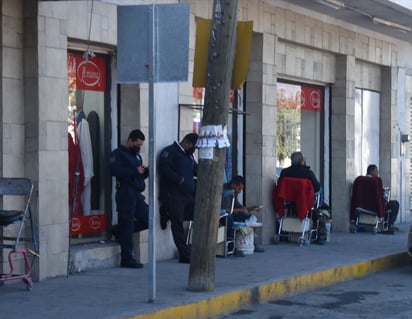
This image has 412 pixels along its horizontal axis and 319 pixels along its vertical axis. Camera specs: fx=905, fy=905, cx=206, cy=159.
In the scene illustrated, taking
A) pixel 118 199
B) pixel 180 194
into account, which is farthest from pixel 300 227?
pixel 118 199

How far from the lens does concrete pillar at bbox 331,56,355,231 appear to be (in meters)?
18.6

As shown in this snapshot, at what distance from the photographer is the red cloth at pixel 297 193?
15.5 m

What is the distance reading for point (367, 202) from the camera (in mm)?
18641

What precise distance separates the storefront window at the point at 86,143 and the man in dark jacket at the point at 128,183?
0.57m

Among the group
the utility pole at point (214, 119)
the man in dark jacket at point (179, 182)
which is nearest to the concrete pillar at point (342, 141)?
the man in dark jacket at point (179, 182)

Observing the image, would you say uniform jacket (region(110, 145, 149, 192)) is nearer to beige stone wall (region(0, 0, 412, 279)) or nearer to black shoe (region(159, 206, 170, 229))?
beige stone wall (region(0, 0, 412, 279))

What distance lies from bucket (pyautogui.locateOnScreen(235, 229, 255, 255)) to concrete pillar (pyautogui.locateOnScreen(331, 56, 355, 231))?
16.3ft

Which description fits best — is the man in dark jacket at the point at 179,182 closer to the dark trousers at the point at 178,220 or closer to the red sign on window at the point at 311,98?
the dark trousers at the point at 178,220

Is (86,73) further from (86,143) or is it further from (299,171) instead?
(299,171)

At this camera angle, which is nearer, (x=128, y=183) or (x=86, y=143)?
(x=128, y=183)

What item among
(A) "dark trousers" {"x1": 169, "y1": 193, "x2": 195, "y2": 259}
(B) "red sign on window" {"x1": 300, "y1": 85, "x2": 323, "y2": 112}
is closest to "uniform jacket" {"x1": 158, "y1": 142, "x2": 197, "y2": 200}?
(A) "dark trousers" {"x1": 169, "y1": 193, "x2": 195, "y2": 259}

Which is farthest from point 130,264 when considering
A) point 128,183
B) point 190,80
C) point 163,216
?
point 190,80

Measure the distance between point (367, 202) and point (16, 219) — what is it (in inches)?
405

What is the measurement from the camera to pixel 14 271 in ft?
35.0
